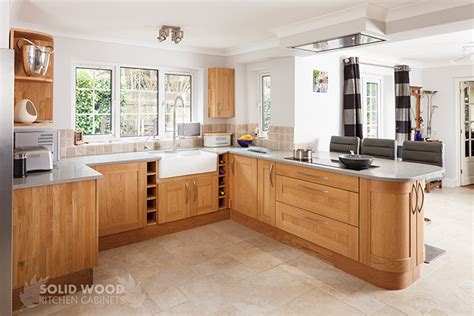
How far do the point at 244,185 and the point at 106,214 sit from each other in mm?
1601

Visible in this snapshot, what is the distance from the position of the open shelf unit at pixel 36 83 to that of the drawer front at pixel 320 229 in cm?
244

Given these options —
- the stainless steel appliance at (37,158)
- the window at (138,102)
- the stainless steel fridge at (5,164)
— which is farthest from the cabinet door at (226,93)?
the stainless steel fridge at (5,164)

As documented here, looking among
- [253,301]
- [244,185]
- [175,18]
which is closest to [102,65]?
[175,18]

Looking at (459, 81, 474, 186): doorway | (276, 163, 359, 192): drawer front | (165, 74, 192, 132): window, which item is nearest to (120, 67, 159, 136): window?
(165, 74, 192, 132): window

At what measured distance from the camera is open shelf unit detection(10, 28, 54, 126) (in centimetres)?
284

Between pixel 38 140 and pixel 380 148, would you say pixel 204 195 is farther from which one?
pixel 380 148

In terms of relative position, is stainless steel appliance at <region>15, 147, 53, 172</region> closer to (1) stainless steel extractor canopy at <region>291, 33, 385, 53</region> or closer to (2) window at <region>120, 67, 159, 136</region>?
(2) window at <region>120, 67, 159, 136</region>

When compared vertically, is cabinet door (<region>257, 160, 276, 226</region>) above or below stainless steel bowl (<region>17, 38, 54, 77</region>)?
below

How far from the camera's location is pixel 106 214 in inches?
133

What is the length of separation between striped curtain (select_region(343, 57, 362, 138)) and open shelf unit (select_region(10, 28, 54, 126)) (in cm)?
363

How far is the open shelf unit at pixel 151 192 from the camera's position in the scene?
12.2 ft

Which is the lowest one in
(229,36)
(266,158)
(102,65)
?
(266,158)

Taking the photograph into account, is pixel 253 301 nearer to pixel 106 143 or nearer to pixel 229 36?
pixel 106 143

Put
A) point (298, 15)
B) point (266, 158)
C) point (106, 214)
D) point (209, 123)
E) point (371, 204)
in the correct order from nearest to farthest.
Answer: point (371, 204) < point (298, 15) < point (106, 214) < point (266, 158) < point (209, 123)
